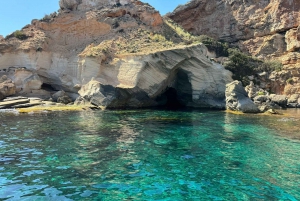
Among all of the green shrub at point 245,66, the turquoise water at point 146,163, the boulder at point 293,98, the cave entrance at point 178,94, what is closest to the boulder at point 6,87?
the turquoise water at point 146,163

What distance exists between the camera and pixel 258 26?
44969mm

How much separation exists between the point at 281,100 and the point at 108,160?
23726mm

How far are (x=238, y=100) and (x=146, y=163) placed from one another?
54.3ft

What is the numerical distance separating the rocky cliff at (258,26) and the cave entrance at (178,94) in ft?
41.0

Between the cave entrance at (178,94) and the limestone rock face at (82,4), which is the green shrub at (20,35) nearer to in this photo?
the limestone rock face at (82,4)

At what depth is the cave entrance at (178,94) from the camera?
27.2 m

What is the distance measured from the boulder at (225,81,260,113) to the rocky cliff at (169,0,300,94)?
1243cm

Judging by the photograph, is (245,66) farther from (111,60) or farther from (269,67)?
(111,60)

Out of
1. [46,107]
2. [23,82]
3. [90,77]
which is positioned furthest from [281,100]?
[23,82]

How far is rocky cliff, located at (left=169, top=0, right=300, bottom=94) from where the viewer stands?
35.8 m

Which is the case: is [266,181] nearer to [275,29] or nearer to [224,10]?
[275,29]

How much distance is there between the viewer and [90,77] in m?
26.6

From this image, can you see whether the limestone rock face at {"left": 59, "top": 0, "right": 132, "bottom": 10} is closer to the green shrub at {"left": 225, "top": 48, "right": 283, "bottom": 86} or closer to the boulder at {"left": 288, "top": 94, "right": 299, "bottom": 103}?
the green shrub at {"left": 225, "top": 48, "right": 283, "bottom": 86}

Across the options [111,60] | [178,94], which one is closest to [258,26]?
[178,94]
